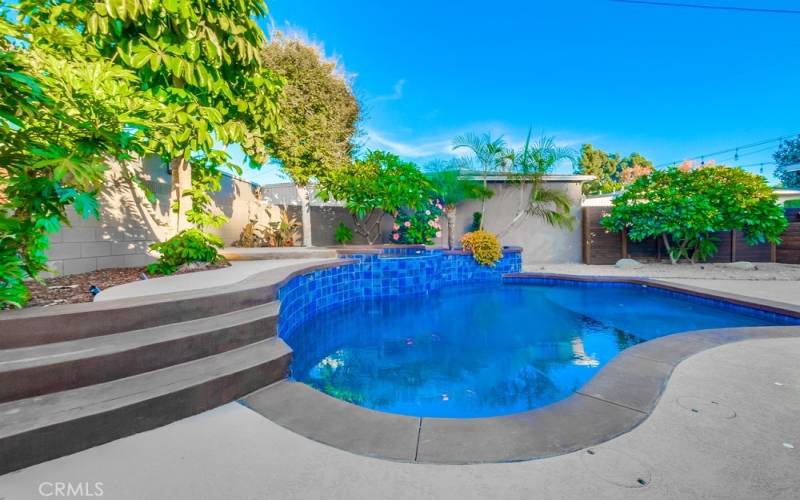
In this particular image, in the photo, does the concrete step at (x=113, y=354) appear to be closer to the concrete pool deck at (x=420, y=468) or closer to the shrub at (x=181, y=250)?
the concrete pool deck at (x=420, y=468)

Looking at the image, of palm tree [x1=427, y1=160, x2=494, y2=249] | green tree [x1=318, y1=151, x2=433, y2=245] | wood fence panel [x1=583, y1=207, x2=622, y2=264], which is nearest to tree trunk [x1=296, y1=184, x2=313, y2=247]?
green tree [x1=318, y1=151, x2=433, y2=245]

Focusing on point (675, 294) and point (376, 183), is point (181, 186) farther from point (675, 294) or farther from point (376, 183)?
point (675, 294)

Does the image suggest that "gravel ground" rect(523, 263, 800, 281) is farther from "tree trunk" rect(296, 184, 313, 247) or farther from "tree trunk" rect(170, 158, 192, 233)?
"tree trunk" rect(170, 158, 192, 233)

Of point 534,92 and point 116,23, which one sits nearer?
point 116,23

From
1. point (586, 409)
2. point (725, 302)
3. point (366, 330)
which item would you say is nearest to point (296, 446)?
point (586, 409)

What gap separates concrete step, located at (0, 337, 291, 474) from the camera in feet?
5.13

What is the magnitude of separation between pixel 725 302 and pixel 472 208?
7.16 metres

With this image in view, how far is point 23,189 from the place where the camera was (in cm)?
237

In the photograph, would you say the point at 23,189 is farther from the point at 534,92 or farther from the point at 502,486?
the point at 534,92

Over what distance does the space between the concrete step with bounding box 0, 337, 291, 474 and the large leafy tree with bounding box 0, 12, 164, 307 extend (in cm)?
104

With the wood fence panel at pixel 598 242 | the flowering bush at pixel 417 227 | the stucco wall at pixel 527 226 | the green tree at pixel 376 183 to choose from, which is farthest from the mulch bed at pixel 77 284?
the wood fence panel at pixel 598 242

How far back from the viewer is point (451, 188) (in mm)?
10227

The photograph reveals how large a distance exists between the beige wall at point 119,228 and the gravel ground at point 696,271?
9.67 m

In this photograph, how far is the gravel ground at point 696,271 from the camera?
8.07 m
